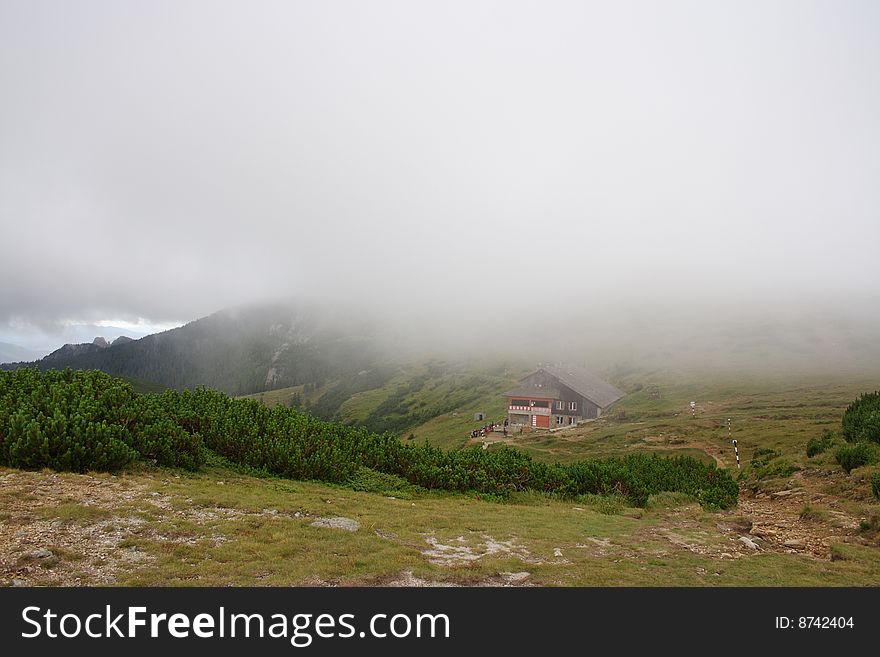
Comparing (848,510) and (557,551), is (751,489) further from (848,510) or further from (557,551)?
(557,551)

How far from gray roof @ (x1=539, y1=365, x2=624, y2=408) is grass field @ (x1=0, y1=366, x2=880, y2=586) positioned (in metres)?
66.8

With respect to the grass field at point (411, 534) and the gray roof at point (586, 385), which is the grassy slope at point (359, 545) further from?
the gray roof at point (586, 385)

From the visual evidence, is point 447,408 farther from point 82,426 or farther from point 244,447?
point 82,426

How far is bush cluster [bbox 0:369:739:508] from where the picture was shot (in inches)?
641

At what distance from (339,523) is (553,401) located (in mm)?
81284

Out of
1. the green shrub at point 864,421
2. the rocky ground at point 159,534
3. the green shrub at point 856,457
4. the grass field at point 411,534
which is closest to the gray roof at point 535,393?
the green shrub at point 864,421

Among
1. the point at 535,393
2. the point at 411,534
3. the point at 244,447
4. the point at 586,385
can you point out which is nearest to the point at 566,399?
the point at 535,393

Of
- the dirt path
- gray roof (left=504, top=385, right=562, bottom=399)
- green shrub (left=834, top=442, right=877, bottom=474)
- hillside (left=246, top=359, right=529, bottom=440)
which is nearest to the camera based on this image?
the dirt path

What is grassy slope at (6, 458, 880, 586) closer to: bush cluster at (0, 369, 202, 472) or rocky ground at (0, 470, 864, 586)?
rocky ground at (0, 470, 864, 586)

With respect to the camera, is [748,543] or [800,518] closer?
[748,543]

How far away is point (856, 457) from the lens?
863 inches

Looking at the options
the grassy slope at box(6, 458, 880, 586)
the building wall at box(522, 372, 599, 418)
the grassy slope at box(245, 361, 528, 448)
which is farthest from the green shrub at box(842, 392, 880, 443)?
the grassy slope at box(245, 361, 528, 448)
